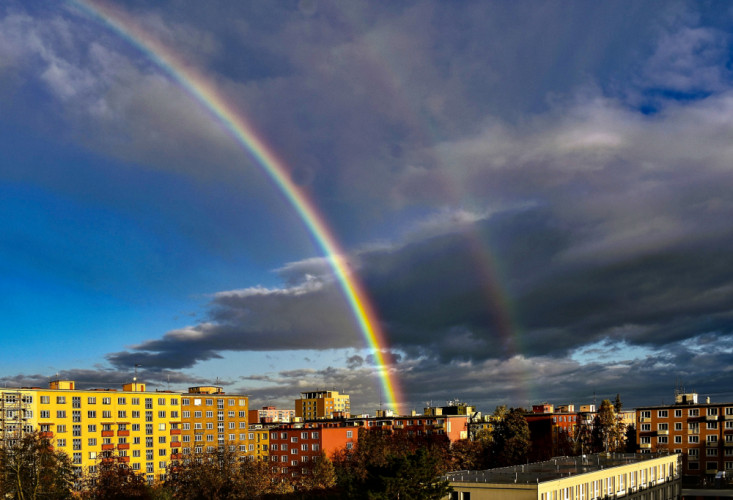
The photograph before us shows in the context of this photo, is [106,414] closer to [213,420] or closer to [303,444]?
[213,420]

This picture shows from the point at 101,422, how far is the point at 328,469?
128ft

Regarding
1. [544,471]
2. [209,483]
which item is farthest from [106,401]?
[544,471]

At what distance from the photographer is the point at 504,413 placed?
126 m

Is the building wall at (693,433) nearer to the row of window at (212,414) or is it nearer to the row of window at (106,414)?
the row of window at (212,414)

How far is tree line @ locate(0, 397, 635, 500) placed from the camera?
4962 centimetres

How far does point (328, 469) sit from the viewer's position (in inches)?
4163

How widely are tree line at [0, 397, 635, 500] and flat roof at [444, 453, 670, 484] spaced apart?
335 cm

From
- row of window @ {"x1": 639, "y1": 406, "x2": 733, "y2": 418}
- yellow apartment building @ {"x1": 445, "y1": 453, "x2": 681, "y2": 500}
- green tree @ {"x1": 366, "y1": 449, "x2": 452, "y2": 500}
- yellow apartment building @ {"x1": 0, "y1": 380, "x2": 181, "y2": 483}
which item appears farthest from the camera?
row of window @ {"x1": 639, "y1": 406, "x2": 733, "y2": 418}

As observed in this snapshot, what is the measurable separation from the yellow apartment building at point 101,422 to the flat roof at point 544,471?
5800cm

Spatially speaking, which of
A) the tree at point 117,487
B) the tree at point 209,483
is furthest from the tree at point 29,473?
the tree at point 117,487

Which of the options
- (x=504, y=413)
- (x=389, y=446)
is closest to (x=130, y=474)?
(x=389, y=446)

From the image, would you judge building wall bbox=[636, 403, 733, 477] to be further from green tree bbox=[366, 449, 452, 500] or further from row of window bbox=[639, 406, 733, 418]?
green tree bbox=[366, 449, 452, 500]

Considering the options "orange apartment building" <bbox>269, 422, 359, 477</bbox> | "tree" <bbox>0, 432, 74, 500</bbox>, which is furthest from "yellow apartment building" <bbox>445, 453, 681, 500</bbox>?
"orange apartment building" <bbox>269, 422, 359, 477</bbox>

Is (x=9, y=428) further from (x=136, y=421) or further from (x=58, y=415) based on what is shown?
(x=136, y=421)
